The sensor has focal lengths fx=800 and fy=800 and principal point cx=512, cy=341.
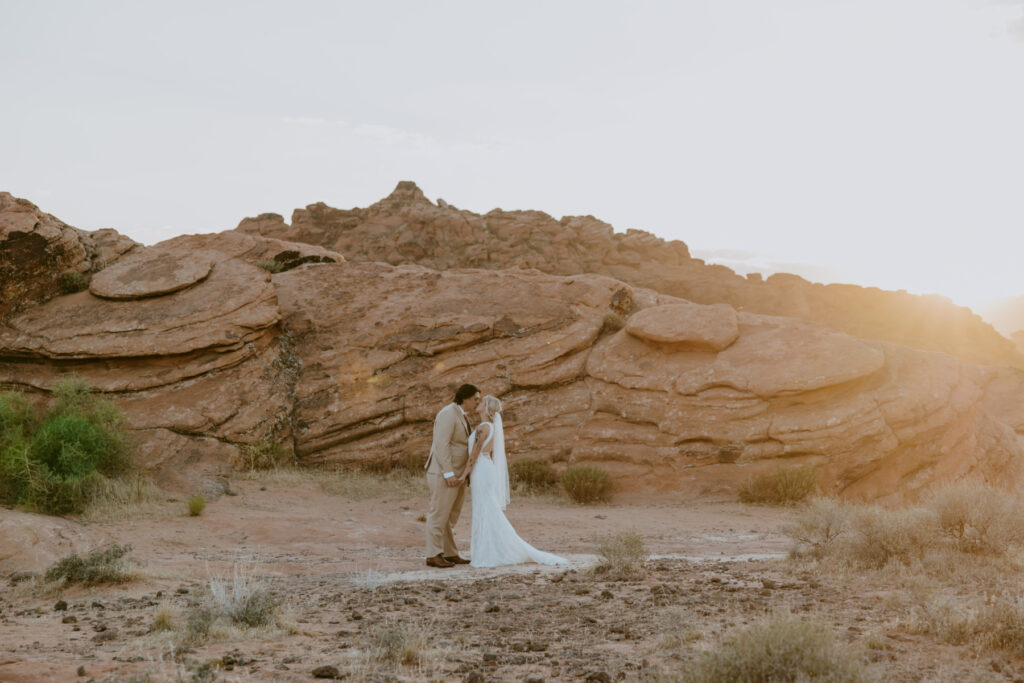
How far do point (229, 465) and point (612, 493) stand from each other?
7339 mm

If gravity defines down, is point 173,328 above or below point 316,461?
above

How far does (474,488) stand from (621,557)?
2223mm

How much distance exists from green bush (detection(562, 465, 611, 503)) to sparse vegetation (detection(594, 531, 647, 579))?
640 centimetres

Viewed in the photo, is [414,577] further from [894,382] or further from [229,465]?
[894,382]

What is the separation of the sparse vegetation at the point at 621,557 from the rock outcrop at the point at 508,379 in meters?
7.38

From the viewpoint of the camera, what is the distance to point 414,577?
8.35 metres

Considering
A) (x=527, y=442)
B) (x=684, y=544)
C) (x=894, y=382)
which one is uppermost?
(x=894, y=382)

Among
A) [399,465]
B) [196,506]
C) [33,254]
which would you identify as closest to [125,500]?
[196,506]

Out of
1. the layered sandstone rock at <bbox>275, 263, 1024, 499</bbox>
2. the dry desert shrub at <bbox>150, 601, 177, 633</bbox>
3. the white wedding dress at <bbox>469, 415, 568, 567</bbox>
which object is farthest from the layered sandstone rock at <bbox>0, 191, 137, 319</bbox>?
the dry desert shrub at <bbox>150, 601, 177, 633</bbox>

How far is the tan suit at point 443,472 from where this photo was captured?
9523 millimetres

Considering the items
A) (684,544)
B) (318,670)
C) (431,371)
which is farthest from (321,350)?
(318,670)

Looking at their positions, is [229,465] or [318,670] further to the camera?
[229,465]

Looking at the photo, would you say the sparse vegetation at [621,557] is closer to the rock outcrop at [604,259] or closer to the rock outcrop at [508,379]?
the rock outcrop at [508,379]

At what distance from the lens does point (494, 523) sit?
9.23 m
